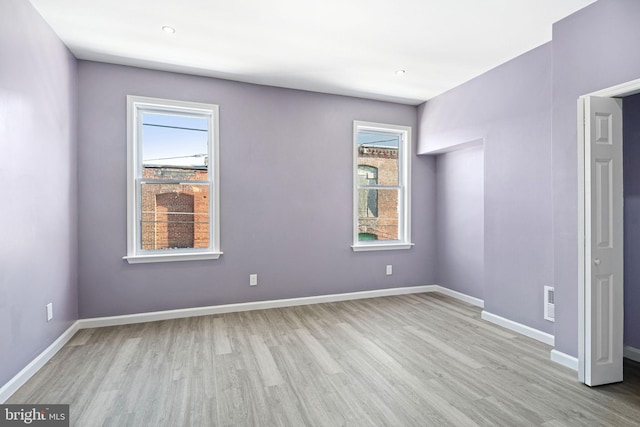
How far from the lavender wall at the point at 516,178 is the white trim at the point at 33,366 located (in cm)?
421

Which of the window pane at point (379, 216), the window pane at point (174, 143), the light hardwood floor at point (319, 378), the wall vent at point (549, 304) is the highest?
the window pane at point (174, 143)

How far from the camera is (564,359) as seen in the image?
2.59 metres

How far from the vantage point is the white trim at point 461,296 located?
165 inches

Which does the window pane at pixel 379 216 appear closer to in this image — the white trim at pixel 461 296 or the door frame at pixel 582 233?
the white trim at pixel 461 296

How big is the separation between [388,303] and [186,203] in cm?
284

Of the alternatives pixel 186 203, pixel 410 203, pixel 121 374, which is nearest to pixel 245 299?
pixel 186 203

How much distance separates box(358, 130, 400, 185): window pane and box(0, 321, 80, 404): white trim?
3.83 meters

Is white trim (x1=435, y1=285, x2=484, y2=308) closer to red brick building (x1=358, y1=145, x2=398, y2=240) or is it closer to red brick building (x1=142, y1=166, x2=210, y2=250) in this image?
red brick building (x1=358, y1=145, x2=398, y2=240)

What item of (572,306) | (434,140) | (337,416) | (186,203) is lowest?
(337,416)

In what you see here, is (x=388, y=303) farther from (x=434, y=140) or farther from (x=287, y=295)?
(x=434, y=140)

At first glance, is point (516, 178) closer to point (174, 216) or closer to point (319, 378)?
point (319, 378)

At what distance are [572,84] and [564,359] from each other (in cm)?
217

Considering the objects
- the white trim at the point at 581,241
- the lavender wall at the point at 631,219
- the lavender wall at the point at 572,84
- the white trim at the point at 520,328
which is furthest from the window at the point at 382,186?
the white trim at the point at 581,241

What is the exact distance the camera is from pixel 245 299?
3.99 meters
